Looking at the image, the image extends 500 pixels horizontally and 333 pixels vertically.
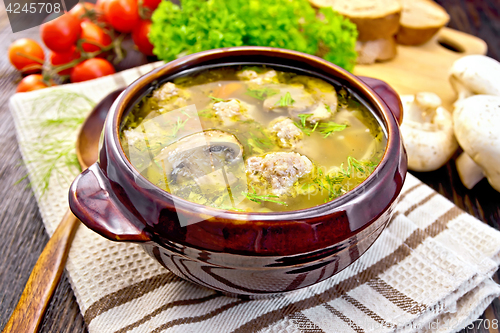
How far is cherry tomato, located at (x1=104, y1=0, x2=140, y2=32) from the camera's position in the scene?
118 inches

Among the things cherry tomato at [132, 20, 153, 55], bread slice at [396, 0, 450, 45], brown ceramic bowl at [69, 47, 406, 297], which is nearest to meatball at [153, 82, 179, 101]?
brown ceramic bowl at [69, 47, 406, 297]

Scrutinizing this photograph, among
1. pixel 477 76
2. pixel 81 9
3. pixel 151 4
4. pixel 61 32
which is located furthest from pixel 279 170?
pixel 81 9

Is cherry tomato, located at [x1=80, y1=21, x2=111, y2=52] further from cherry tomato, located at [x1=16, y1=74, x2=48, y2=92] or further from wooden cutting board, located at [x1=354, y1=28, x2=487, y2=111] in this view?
wooden cutting board, located at [x1=354, y1=28, x2=487, y2=111]

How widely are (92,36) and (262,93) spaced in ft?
6.12

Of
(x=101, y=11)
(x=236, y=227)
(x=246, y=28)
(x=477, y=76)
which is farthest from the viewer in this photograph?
(x=101, y=11)

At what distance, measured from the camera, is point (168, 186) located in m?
1.29

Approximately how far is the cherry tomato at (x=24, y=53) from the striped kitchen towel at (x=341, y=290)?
1377mm

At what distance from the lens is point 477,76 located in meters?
2.32

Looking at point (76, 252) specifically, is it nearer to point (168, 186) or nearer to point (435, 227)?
point (168, 186)

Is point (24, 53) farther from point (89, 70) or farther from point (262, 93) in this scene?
point (262, 93)

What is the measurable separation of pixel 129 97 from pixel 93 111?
2.54 ft

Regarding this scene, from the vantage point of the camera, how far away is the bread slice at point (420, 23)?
3.24 metres

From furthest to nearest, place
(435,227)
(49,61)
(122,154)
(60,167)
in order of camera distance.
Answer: (49,61), (60,167), (435,227), (122,154)

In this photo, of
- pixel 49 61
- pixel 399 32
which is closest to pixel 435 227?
pixel 399 32
